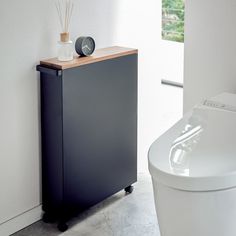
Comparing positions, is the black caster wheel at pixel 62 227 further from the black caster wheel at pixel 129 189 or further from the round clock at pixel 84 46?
the round clock at pixel 84 46

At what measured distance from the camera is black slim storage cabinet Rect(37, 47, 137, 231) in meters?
2.15

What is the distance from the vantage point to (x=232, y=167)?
64.7 inches

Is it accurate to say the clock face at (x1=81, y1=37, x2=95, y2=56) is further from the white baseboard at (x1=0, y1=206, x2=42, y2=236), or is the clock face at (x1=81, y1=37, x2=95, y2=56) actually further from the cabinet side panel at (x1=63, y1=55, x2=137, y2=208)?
the white baseboard at (x1=0, y1=206, x2=42, y2=236)

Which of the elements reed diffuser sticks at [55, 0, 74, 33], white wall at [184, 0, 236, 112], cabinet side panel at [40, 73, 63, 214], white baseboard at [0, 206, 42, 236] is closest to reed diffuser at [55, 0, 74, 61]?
reed diffuser sticks at [55, 0, 74, 33]

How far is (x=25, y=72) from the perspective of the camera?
2135 millimetres

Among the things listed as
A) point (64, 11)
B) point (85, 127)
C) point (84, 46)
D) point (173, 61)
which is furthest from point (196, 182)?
point (173, 61)

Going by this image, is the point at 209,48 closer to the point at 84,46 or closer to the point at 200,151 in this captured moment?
the point at 84,46

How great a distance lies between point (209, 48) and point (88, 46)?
A: 1.84 feet

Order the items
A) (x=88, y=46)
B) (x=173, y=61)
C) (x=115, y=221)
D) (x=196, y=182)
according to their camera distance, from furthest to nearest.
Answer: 1. (x=173, y=61)
2. (x=115, y=221)
3. (x=88, y=46)
4. (x=196, y=182)

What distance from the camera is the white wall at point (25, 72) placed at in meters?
2.06

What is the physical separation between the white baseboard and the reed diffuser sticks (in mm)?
834

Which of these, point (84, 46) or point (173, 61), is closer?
point (84, 46)

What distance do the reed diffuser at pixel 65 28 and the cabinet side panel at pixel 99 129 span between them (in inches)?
3.2

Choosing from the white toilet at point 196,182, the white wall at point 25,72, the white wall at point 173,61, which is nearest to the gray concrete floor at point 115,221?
the white wall at point 25,72
